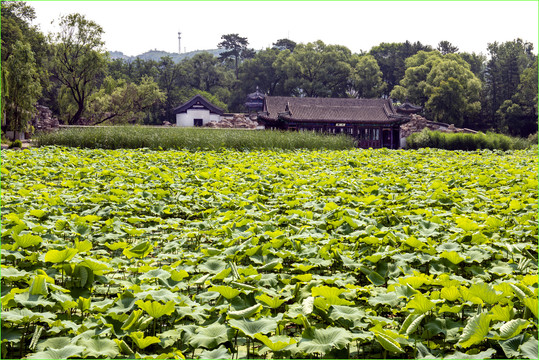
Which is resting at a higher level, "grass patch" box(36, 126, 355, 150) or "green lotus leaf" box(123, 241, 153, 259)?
"grass patch" box(36, 126, 355, 150)

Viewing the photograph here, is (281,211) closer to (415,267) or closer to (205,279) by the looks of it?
(415,267)

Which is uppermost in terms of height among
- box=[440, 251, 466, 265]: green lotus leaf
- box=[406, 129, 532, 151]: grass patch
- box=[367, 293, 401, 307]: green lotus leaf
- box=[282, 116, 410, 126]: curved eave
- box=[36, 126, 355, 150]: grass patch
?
box=[282, 116, 410, 126]: curved eave

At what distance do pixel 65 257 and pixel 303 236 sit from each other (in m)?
1.61

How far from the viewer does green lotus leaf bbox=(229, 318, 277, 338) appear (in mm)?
1909

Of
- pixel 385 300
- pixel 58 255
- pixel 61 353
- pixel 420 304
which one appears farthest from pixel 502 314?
pixel 58 255

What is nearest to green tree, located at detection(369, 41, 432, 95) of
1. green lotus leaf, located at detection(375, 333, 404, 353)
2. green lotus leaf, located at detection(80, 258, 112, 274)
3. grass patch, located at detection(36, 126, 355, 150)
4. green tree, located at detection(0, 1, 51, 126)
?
green tree, located at detection(0, 1, 51, 126)

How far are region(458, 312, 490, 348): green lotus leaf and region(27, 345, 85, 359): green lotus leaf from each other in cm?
150

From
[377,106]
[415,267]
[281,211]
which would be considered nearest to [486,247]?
[415,267]

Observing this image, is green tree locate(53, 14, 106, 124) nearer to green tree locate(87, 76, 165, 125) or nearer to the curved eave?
green tree locate(87, 76, 165, 125)

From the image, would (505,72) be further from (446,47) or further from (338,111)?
(338,111)

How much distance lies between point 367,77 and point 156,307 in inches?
1492

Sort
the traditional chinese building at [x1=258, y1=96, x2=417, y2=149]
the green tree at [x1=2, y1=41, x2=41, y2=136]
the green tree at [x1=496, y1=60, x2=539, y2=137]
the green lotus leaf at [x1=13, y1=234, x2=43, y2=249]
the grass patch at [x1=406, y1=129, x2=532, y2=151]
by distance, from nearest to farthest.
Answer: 1. the green lotus leaf at [x1=13, y1=234, x2=43, y2=249]
2. the green tree at [x1=2, y1=41, x2=41, y2=136]
3. the grass patch at [x1=406, y1=129, x2=532, y2=151]
4. the traditional chinese building at [x1=258, y1=96, x2=417, y2=149]
5. the green tree at [x1=496, y1=60, x2=539, y2=137]

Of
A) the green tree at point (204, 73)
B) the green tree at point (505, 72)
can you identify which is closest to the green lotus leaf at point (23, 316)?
the green tree at point (505, 72)

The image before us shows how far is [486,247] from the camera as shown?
317 cm
